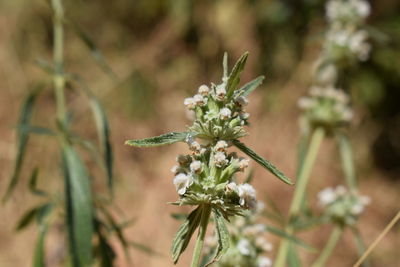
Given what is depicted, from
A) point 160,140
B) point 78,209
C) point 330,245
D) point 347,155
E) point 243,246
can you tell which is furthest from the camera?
point 347,155

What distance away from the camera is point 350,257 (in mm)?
3787

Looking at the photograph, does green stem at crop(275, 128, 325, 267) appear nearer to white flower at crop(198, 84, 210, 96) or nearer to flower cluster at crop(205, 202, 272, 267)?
flower cluster at crop(205, 202, 272, 267)

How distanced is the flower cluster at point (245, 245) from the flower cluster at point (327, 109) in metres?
0.64

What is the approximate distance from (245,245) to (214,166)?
14.8 inches

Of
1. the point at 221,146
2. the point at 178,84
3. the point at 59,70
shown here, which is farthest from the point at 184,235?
the point at 178,84

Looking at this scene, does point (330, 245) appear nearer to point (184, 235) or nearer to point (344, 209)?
point (344, 209)

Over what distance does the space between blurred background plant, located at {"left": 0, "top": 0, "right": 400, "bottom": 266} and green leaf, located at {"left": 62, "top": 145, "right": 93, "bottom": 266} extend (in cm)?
243

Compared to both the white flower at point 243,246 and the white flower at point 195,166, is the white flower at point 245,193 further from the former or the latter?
the white flower at point 243,246

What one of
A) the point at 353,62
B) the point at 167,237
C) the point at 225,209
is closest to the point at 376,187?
the point at 167,237

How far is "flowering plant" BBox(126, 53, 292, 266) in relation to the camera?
28.3 inches

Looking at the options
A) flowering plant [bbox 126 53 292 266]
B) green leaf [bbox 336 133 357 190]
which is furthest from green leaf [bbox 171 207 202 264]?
green leaf [bbox 336 133 357 190]

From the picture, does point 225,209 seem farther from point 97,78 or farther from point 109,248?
point 97,78

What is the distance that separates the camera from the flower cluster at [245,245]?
3.51 feet

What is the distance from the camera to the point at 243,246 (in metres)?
1.06
